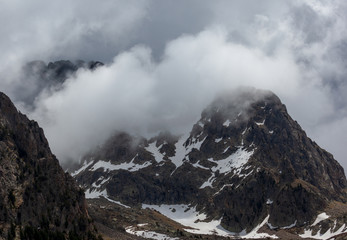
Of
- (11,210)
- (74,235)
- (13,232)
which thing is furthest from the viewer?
(74,235)

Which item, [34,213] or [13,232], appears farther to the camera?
[34,213]

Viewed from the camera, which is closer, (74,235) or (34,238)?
(34,238)

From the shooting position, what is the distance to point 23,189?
7835 inches

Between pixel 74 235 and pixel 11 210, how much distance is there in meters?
31.8

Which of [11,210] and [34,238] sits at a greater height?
[11,210]

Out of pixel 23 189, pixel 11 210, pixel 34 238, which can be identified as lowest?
pixel 34 238

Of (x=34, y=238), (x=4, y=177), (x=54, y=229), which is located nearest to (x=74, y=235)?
(x=54, y=229)

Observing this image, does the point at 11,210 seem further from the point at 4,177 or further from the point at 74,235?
the point at 74,235

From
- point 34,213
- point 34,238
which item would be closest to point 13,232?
point 34,238

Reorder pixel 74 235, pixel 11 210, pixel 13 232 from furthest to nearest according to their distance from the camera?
pixel 74 235 → pixel 11 210 → pixel 13 232

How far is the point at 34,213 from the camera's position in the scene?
19100 centimetres

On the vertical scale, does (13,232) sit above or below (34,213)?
below

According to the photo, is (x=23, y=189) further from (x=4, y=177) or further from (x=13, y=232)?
(x=13, y=232)

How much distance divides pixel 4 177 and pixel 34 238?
132 feet
